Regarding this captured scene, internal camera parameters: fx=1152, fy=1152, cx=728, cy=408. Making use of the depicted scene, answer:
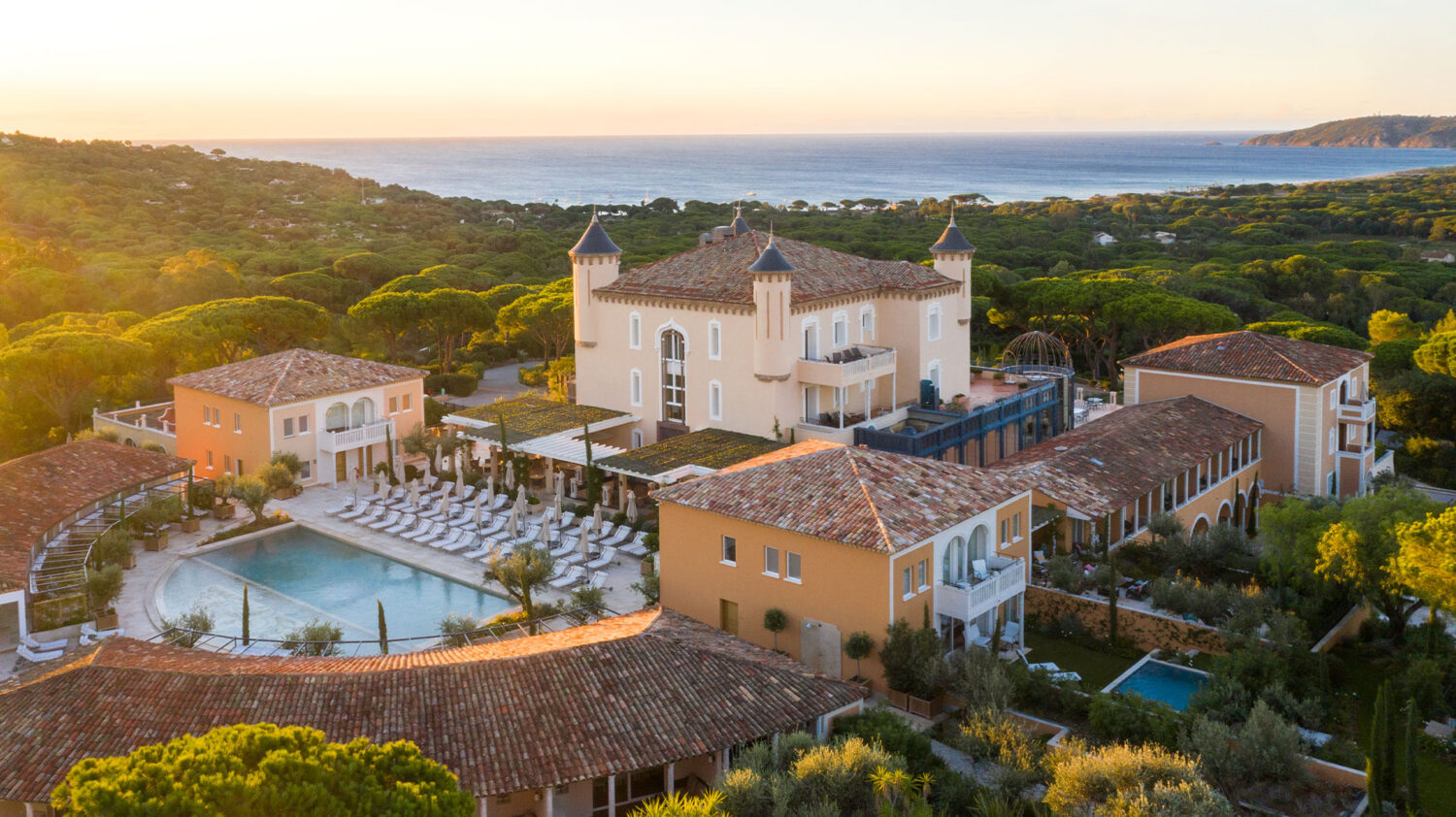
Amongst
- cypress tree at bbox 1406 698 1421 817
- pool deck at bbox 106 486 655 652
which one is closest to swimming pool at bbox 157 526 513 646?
pool deck at bbox 106 486 655 652

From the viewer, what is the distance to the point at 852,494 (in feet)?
68.7

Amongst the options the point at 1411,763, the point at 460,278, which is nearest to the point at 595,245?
the point at 460,278

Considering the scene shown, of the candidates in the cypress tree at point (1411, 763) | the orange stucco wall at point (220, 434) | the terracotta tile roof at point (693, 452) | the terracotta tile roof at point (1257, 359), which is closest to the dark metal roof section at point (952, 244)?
the terracotta tile roof at point (1257, 359)

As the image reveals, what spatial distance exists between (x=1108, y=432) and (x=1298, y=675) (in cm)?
1064

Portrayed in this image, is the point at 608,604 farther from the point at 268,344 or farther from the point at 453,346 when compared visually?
the point at 453,346

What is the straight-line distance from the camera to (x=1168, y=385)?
3431cm

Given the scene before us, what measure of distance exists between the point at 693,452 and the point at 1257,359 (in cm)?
1643

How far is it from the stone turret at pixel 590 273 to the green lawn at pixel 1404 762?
23117 mm

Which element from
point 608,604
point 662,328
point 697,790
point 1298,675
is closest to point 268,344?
point 662,328

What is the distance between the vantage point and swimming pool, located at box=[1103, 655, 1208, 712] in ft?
68.1

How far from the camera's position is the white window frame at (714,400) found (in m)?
34.2

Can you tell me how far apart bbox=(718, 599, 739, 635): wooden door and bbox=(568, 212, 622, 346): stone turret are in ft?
54.6

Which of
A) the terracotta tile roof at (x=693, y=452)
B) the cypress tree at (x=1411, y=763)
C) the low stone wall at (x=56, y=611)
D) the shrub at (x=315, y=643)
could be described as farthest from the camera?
the terracotta tile roof at (x=693, y=452)

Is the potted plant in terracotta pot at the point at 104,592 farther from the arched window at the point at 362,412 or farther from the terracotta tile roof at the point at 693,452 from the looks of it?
the arched window at the point at 362,412
